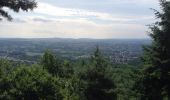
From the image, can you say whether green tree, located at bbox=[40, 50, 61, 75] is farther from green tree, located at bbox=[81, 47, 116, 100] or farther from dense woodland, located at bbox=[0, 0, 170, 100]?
green tree, located at bbox=[81, 47, 116, 100]

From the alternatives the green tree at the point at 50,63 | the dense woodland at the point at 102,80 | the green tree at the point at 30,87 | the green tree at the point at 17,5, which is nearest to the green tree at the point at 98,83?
the dense woodland at the point at 102,80

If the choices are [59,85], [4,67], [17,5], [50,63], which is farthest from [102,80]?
[17,5]

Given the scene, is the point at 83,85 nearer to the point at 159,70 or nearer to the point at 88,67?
the point at 88,67

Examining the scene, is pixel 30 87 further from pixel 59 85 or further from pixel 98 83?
pixel 98 83

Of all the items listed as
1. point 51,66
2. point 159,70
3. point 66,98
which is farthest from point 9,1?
point 51,66

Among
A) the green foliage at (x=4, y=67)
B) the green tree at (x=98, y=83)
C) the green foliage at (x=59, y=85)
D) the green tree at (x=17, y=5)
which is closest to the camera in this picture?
the green tree at (x=17, y=5)

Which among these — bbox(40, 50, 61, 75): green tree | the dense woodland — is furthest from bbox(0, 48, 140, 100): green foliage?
bbox(40, 50, 61, 75): green tree

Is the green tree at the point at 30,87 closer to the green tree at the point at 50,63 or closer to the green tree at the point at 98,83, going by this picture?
the green tree at the point at 98,83
